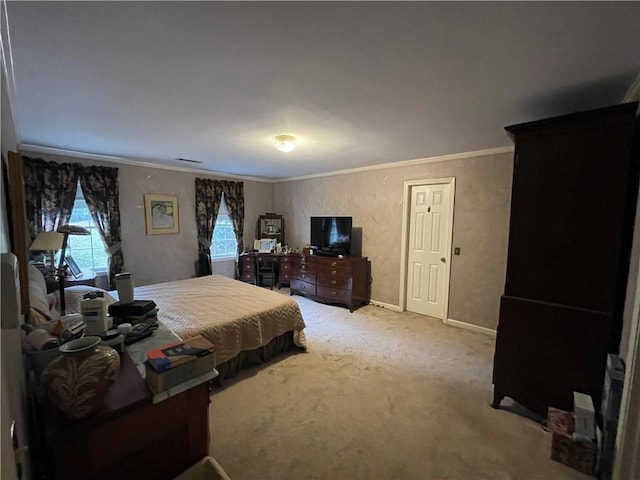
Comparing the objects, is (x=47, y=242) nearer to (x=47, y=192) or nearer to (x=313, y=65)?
(x=47, y=192)

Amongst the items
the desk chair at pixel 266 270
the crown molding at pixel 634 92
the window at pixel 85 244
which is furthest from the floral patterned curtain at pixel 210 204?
the crown molding at pixel 634 92

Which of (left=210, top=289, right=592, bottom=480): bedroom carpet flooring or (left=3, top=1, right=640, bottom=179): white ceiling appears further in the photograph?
(left=210, top=289, right=592, bottom=480): bedroom carpet flooring

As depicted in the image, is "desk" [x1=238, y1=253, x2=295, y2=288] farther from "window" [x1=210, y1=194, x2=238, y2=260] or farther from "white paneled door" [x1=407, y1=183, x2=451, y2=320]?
"white paneled door" [x1=407, y1=183, x2=451, y2=320]

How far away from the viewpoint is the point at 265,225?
593 cm

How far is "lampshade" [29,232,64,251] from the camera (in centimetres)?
266

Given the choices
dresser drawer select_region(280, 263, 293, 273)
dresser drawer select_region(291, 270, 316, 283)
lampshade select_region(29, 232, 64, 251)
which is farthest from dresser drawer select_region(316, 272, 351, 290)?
lampshade select_region(29, 232, 64, 251)

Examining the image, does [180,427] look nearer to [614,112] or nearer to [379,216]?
[614,112]

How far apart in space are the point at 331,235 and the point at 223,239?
224 centimetres

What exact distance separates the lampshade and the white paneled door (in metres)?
4.20

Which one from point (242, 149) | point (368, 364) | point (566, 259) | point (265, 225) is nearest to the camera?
point (566, 259)

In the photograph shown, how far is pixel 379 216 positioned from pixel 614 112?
293 cm

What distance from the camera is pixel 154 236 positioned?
4.55 meters

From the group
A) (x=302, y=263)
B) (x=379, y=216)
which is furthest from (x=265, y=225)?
(x=379, y=216)

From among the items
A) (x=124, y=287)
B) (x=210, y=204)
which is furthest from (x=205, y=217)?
(x=124, y=287)
